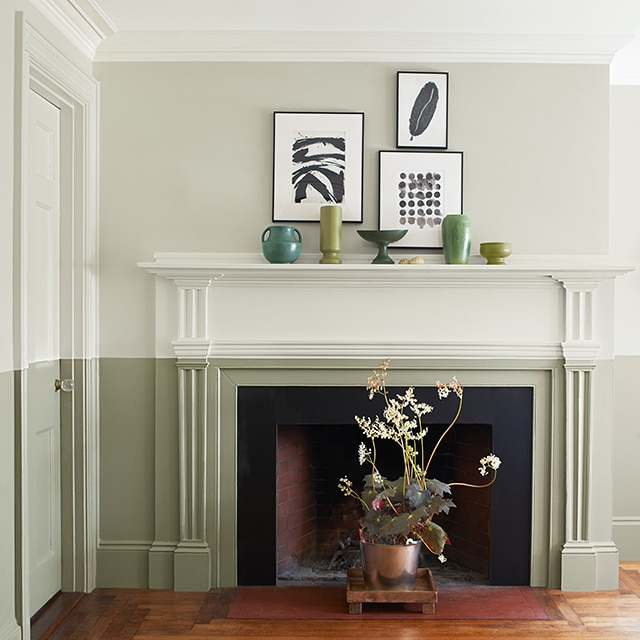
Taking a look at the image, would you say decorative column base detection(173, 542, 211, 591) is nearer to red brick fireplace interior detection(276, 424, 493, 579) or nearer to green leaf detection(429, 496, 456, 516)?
red brick fireplace interior detection(276, 424, 493, 579)

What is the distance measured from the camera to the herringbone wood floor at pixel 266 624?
→ 271cm

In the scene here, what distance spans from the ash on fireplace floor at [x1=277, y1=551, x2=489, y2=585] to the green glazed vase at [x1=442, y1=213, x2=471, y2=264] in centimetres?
143

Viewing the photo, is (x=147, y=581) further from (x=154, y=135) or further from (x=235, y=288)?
(x=154, y=135)

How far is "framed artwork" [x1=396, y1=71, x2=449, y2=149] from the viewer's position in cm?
316

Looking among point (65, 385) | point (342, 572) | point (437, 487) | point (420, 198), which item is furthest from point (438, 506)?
point (65, 385)

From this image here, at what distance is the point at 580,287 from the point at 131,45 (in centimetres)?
223

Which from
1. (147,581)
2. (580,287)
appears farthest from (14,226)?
(580,287)

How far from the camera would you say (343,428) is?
341cm

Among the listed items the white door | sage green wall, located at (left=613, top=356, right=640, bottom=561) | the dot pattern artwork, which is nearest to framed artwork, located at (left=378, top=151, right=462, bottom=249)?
the dot pattern artwork

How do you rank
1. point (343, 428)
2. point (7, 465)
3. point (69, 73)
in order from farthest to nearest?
point (343, 428) < point (69, 73) < point (7, 465)

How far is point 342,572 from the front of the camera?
330 centimetres

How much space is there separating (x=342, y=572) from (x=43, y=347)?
65.7 inches

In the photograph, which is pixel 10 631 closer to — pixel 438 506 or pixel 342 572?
pixel 342 572

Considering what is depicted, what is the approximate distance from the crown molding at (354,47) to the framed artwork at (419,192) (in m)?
0.44
